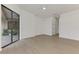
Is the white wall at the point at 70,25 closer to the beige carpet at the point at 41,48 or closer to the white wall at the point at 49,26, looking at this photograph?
the beige carpet at the point at 41,48

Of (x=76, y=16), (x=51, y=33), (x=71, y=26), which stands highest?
(x=76, y=16)

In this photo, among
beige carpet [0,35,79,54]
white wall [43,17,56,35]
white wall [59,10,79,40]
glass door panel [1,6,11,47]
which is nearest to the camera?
beige carpet [0,35,79,54]

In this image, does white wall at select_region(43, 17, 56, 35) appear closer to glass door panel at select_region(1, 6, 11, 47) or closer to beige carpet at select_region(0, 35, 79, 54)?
beige carpet at select_region(0, 35, 79, 54)

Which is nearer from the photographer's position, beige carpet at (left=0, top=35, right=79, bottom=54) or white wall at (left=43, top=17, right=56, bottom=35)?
beige carpet at (left=0, top=35, right=79, bottom=54)

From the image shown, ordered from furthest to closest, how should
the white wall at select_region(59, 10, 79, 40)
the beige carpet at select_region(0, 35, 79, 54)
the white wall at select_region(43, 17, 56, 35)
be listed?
the white wall at select_region(43, 17, 56, 35), the white wall at select_region(59, 10, 79, 40), the beige carpet at select_region(0, 35, 79, 54)

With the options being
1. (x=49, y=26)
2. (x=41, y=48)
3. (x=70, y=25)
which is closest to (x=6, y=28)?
(x=41, y=48)

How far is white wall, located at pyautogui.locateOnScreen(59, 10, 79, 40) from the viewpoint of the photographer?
8.33 m

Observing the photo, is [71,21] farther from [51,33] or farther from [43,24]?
[43,24]

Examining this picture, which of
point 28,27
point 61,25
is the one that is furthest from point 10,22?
point 61,25

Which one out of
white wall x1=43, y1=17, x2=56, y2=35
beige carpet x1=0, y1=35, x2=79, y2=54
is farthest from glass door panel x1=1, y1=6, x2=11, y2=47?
white wall x1=43, y1=17, x2=56, y2=35

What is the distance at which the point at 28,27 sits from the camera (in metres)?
10.0

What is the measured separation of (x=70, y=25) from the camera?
9125 mm
